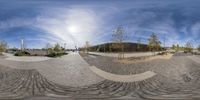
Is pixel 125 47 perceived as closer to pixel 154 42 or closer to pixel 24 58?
pixel 154 42

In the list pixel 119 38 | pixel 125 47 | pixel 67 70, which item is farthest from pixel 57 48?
pixel 125 47

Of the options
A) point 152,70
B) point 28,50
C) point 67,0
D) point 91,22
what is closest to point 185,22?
point 152,70

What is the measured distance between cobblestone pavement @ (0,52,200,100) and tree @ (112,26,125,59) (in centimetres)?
37

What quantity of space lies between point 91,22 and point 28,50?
4.76ft

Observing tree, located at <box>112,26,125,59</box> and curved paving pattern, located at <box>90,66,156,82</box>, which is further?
curved paving pattern, located at <box>90,66,156,82</box>

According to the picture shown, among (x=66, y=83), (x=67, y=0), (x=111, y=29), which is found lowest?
(x=66, y=83)

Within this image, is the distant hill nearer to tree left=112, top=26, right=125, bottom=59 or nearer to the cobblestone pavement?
tree left=112, top=26, right=125, bottom=59

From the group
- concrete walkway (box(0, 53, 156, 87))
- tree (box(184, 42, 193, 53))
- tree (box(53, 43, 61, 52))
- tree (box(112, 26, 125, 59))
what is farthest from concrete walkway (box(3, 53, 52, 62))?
tree (box(184, 42, 193, 53))

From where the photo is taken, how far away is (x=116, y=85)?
7496 millimetres

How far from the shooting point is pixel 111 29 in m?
7.30

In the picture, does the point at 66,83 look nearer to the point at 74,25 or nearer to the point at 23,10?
the point at 74,25

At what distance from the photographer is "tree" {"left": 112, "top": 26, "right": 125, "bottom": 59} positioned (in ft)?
23.6

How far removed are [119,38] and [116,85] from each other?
103 cm

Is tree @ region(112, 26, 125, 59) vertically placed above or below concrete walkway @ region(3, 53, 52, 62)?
above
